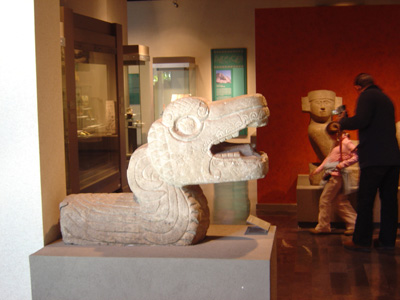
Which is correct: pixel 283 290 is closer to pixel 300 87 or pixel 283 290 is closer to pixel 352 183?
pixel 352 183

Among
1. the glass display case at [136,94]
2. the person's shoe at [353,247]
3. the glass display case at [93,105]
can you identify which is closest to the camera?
the glass display case at [93,105]

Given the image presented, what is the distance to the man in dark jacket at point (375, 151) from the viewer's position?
4.52 m

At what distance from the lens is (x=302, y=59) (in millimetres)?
6746

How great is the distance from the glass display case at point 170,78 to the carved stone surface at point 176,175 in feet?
25.1

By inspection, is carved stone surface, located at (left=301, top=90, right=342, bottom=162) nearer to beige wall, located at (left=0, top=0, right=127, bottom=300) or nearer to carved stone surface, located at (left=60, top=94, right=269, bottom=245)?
carved stone surface, located at (left=60, top=94, right=269, bottom=245)

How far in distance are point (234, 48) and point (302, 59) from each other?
11.0 ft

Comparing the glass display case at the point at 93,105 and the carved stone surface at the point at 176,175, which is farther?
the glass display case at the point at 93,105

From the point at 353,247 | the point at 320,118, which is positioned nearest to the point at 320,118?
the point at 320,118

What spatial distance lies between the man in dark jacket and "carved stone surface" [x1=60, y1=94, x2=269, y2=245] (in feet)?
8.58

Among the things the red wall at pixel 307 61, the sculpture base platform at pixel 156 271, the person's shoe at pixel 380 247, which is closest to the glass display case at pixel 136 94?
the red wall at pixel 307 61

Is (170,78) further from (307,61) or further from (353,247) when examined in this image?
(353,247)

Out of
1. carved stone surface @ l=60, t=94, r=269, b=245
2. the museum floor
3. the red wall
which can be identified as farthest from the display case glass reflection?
the red wall

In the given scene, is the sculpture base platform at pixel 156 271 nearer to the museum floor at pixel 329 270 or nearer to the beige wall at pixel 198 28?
the museum floor at pixel 329 270

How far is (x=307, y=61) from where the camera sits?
675 cm
